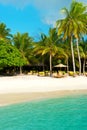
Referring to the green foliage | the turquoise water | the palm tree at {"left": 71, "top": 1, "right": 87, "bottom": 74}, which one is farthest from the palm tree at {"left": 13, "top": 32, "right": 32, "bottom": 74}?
the turquoise water

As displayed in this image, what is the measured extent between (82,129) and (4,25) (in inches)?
1710

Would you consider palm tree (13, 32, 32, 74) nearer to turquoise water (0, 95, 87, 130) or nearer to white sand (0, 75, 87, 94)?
white sand (0, 75, 87, 94)

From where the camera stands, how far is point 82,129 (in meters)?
12.5

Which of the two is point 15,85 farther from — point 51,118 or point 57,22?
point 57,22

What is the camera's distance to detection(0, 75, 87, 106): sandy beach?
70.8 ft

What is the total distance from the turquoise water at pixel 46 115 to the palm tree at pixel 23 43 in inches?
1309

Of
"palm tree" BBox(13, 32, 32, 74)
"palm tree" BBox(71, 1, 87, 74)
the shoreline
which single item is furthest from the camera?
"palm tree" BBox(13, 32, 32, 74)

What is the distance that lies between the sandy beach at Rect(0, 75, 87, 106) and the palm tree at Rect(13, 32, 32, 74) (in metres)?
22.3

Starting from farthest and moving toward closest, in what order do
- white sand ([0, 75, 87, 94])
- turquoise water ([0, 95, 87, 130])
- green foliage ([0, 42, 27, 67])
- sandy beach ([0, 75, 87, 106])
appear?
1. green foliage ([0, 42, 27, 67])
2. white sand ([0, 75, 87, 94])
3. sandy beach ([0, 75, 87, 106])
4. turquoise water ([0, 95, 87, 130])

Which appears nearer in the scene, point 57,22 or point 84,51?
point 57,22

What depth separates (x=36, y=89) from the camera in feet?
86.6

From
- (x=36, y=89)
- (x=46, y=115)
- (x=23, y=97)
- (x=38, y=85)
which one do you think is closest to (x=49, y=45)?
(x=38, y=85)

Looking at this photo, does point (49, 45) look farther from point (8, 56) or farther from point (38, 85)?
point (38, 85)

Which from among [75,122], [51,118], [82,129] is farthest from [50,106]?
[82,129]
